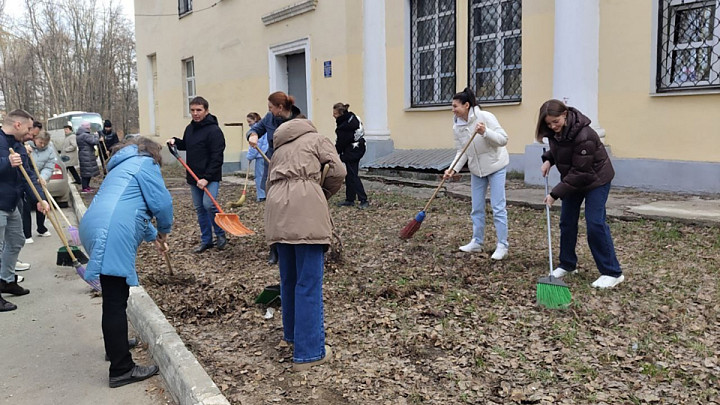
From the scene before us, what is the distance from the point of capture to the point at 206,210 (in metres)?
7.16

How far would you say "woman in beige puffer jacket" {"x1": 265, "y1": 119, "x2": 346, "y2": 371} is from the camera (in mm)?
3590

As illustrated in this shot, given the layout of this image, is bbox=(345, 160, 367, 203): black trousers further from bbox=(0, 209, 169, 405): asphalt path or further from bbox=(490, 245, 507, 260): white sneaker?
bbox=(0, 209, 169, 405): asphalt path

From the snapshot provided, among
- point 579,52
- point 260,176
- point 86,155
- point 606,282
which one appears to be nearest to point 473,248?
point 606,282

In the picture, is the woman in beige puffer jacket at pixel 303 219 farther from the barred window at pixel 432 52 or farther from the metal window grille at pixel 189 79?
the metal window grille at pixel 189 79

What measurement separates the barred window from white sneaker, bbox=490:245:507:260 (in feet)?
18.9

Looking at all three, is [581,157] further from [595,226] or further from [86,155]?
[86,155]

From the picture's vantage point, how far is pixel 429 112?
1145 centimetres

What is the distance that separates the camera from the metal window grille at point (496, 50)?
10031 millimetres

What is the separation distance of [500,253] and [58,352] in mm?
4088

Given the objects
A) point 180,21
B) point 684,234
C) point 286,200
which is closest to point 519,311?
point 286,200

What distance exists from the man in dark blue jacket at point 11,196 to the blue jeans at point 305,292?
3.32 metres

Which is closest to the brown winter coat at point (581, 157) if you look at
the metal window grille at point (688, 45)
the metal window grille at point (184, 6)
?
the metal window grille at point (688, 45)

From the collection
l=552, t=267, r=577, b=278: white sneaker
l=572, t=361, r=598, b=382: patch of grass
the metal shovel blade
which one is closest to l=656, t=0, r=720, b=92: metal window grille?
l=552, t=267, r=577, b=278: white sneaker

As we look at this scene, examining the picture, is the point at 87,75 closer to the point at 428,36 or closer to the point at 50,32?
the point at 50,32
